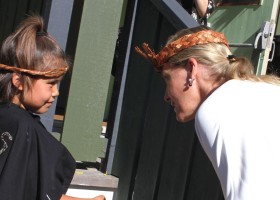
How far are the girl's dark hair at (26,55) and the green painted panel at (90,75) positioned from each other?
2.38ft

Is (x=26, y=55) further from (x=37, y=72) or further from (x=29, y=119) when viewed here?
(x=29, y=119)

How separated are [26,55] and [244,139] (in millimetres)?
1066

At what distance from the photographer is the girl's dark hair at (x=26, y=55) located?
2482mm

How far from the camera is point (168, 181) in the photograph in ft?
11.0

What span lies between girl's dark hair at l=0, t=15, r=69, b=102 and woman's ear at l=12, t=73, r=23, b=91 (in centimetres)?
1

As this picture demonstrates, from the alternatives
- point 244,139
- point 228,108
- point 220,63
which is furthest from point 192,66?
point 244,139

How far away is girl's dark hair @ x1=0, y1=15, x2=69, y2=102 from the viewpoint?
2.48 meters

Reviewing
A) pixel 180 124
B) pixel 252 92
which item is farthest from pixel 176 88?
pixel 180 124

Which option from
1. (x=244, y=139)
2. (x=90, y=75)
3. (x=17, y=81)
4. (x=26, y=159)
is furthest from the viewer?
(x=90, y=75)

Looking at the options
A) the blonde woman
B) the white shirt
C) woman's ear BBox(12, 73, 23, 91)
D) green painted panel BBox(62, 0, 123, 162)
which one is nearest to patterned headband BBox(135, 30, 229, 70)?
the blonde woman

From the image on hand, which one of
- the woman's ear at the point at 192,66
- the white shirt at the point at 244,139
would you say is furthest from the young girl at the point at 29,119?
the white shirt at the point at 244,139

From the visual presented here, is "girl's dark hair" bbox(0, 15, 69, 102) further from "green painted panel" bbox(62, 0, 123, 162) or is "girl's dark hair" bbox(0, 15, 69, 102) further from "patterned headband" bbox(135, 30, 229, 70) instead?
"green painted panel" bbox(62, 0, 123, 162)

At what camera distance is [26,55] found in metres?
2.49

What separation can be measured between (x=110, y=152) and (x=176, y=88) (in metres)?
1.22
